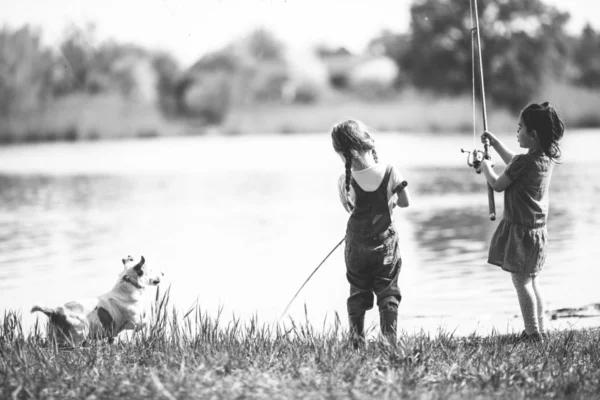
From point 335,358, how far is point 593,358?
1.25 meters

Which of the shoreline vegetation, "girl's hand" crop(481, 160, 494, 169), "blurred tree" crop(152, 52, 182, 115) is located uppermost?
"blurred tree" crop(152, 52, 182, 115)

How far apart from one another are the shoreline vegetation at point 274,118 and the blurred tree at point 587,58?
0.30m

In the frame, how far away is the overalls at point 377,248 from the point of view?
487cm

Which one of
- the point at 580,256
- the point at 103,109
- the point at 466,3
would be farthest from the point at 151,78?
the point at 580,256

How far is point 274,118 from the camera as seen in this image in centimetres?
2559

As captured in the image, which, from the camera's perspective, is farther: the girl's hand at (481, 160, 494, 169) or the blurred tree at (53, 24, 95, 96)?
the blurred tree at (53, 24, 95, 96)

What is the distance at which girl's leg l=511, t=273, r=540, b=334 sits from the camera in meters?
5.02

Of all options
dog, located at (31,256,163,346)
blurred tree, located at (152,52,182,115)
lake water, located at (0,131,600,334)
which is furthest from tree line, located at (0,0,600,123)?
dog, located at (31,256,163,346)

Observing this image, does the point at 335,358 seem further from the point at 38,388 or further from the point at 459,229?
the point at 459,229

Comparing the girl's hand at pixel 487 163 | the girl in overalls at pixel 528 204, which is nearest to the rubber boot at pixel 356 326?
the girl in overalls at pixel 528 204

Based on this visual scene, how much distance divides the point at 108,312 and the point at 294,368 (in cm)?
131

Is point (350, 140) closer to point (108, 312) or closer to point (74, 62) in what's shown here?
point (108, 312)

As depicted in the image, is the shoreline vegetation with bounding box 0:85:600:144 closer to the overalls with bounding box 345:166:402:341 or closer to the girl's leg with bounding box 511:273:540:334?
the girl's leg with bounding box 511:273:540:334

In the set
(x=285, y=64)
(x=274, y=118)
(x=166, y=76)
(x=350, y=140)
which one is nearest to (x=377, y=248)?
(x=350, y=140)
